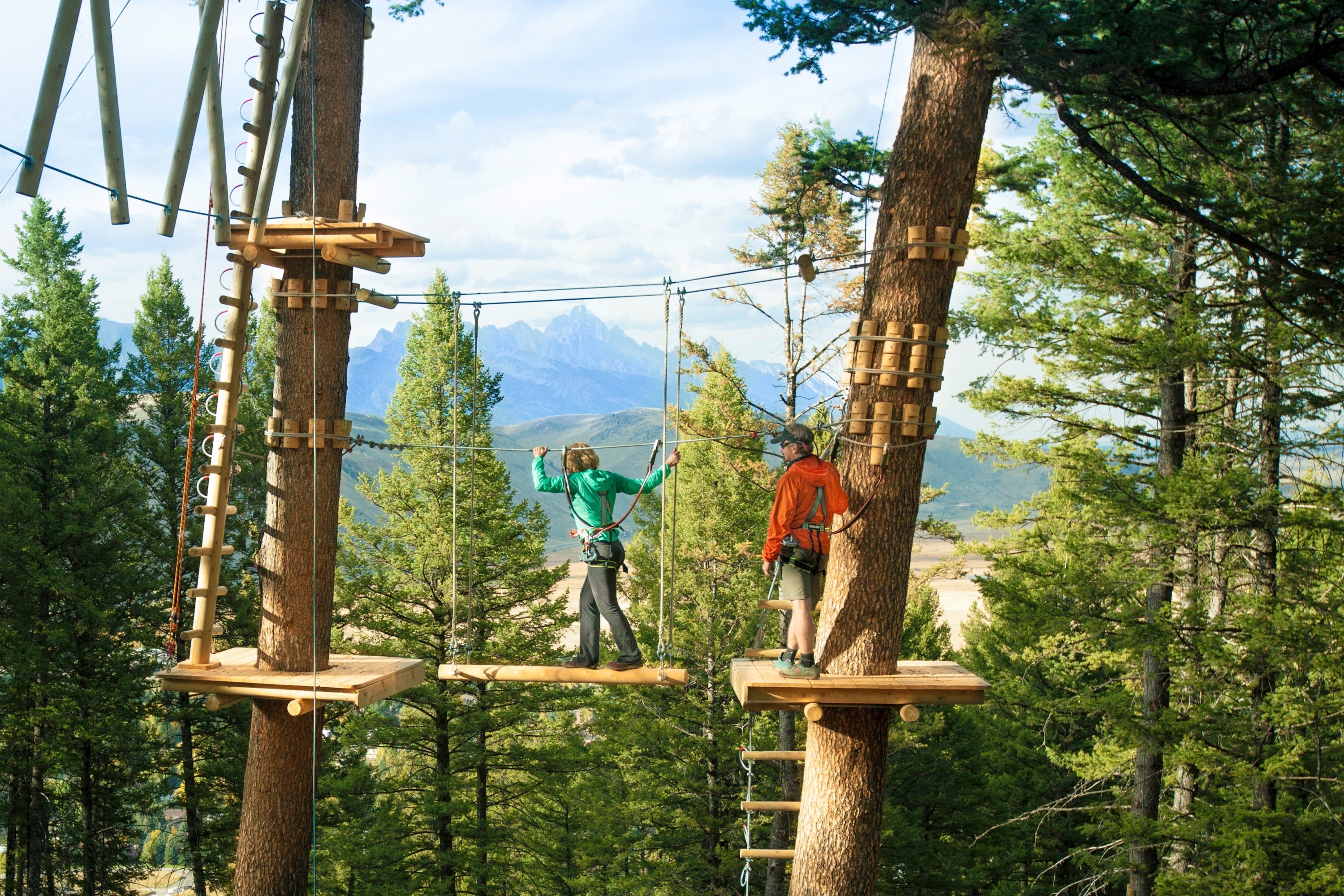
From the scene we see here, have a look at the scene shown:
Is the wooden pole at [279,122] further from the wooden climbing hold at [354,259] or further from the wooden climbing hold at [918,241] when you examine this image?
the wooden climbing hold at [918,241]

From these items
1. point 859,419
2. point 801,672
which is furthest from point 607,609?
point 859,419

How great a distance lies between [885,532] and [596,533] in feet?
6.94

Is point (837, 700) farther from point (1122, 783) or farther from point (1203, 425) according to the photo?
point (1122, 783)

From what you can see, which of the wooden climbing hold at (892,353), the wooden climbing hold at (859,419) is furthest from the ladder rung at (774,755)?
the wooden climbing hold at (892,353)

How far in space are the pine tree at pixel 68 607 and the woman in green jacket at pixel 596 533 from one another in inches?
462

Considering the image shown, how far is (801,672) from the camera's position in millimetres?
5559

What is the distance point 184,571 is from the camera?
19094 millimetres

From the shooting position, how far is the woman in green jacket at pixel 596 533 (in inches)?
270

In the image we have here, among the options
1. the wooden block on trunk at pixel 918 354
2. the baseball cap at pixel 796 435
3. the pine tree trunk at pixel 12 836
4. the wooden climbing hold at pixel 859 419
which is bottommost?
the pine tree trunk at pixel 12 836

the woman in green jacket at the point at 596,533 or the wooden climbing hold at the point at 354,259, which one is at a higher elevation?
the wooden climbing hold at the point at 354,259

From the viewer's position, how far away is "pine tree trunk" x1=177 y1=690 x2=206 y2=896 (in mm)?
16547

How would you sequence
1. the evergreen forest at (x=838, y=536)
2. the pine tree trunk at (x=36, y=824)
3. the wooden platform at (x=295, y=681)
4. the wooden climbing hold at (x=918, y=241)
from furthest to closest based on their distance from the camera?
1. the pine tree trunk at (x=36, y=824)
2. the evergreen forest at (x=838, y=536)
3. the wooden platform at (x=295, y=681)
4. the wooden climbing hold at (x=918, y=241)

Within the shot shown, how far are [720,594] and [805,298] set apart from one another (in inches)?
234

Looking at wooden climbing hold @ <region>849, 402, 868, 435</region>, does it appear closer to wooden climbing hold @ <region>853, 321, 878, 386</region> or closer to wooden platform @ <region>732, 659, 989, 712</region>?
wooden climbing hold @ <region>853, 321, 878, 386</region>
